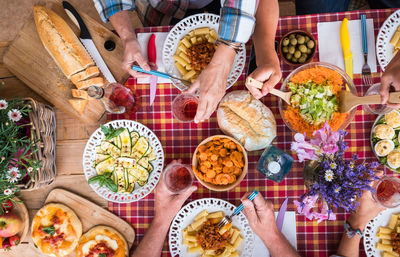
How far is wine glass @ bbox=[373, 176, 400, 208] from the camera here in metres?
1.49

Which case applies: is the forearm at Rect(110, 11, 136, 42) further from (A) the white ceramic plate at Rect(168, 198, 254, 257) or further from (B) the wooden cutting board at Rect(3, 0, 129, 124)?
(A) the white ceramic plate at Rect(168, 198, 254, 257)

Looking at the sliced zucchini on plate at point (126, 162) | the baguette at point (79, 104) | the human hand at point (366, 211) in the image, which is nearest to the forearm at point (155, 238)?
the sliced zucchini on plate at point (126, 162)

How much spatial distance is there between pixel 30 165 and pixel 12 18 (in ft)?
4.75

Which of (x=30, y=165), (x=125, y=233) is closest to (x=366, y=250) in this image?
(x=125, y=233)

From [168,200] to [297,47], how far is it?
46.4 inches

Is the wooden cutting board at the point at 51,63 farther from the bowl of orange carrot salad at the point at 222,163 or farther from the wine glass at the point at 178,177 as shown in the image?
the bowl of orange carrot salad at the point at 222,163

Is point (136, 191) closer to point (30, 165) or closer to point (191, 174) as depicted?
point (191, 174)

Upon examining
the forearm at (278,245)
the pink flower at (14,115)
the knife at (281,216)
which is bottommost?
the forearm at (278,245)

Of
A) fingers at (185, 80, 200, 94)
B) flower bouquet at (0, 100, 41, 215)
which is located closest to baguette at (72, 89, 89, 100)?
flower bouquet at (0, 100, 41, 215)

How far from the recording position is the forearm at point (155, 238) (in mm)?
1692

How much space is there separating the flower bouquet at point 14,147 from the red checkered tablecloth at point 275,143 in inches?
19.0

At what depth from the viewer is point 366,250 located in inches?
63.9

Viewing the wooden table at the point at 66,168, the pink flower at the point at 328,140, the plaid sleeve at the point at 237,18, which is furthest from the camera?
the wooden table at the point at 66,168

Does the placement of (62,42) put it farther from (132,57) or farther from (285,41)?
(285,41)
